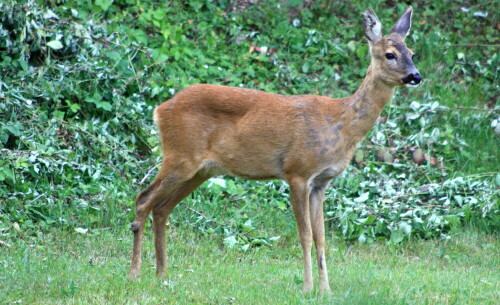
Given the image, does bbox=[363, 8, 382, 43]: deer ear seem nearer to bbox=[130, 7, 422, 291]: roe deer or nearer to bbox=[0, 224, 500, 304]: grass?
bbox=[130, 7, 422, 291]: roe deer

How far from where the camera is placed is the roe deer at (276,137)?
6.77m

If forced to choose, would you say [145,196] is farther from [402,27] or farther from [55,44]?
[55,44]

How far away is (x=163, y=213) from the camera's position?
23.9 ft

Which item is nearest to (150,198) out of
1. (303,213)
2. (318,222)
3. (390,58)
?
(303,213)

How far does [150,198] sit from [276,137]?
1221 millimetres

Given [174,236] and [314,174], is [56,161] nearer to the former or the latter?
[174,236]

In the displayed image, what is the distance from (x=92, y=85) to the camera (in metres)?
9.77

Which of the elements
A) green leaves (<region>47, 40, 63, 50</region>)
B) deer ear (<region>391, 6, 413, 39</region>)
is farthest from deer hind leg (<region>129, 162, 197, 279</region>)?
green leaves (<region>47, 40, 63, 50</region>)

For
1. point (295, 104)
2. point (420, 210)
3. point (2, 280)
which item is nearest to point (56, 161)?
point (2, 280)

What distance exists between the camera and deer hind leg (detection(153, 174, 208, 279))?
7102 millimetres

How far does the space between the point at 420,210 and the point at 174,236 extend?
9.16ft

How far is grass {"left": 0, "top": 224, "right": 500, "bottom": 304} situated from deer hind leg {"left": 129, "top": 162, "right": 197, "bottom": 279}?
0.20m

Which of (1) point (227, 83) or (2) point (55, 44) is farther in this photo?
(1) point (227, 83)

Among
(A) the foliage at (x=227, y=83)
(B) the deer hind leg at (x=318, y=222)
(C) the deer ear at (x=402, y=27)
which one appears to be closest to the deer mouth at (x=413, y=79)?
(C) the deer ear at (x=402, y=27)
